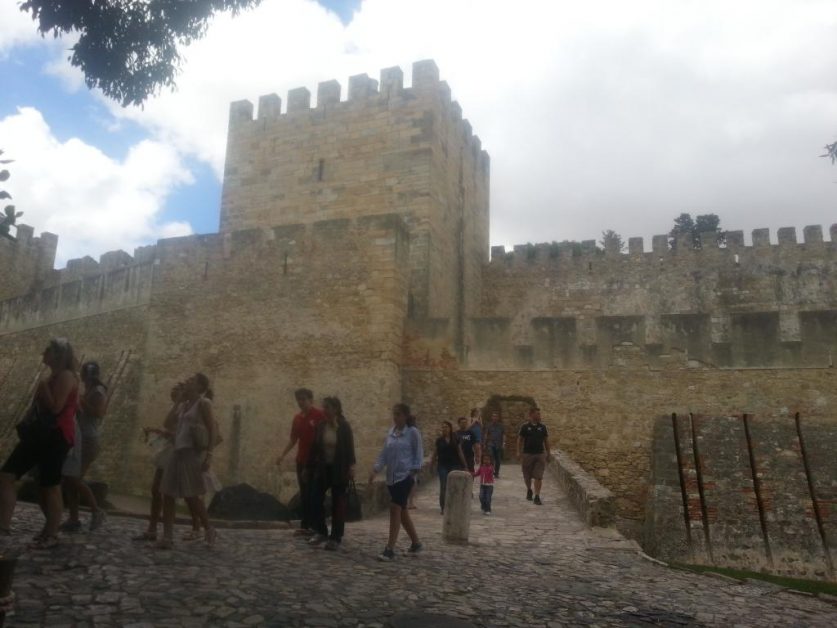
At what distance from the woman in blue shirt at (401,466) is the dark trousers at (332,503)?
462 mm

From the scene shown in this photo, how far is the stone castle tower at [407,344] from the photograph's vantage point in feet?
34.2

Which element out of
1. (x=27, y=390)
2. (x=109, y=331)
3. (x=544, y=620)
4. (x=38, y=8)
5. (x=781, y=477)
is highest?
(x=38, y=8)

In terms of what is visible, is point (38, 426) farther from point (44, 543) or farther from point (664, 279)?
point (664, 279)

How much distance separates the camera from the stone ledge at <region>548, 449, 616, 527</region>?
891 centimetres

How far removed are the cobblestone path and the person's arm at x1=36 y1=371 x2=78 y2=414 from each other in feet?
3.61

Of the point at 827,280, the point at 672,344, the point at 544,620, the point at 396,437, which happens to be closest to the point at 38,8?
the point at 396,437

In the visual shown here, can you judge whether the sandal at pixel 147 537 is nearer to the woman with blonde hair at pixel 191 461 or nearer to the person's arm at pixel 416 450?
the woman with blonde hair at pixel 191 461

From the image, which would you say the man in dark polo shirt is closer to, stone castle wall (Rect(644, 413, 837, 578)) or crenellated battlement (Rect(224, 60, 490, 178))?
stone castle wall (Rect(644, 413, 837, 578))

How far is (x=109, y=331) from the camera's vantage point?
58.4ft

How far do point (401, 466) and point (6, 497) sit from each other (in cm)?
328

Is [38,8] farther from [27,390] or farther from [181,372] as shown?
[27,390]

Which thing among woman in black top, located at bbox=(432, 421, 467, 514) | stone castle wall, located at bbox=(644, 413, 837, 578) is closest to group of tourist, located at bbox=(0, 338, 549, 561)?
woman in black top, located at bbox=(432, 421, 467, 514)

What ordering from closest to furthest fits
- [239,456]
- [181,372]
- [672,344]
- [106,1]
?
1. [106,1]
2. [672,344]
3. [239,456]
4. [181,372]

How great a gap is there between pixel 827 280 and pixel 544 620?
828 inches
